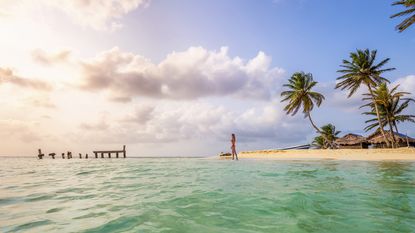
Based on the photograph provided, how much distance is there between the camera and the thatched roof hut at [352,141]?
4009cm

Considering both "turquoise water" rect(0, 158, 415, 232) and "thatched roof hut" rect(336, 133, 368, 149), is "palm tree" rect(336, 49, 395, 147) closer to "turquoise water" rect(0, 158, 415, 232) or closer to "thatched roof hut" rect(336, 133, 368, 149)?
"thatched roof hut" rect(336, 133, 368, 149)

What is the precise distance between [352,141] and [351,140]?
0.43 meters

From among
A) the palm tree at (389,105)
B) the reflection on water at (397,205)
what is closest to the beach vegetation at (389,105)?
the palm tree at (389,105)

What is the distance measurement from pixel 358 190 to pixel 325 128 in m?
52.7

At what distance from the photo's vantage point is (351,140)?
41.2m

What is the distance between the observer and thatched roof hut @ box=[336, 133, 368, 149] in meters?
40.1

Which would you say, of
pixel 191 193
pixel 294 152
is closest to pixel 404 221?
pixel 191 193

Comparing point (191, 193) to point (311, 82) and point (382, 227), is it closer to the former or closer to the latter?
point (382, 227)

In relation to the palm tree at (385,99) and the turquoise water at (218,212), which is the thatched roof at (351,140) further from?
the turquoise water at (218,212)

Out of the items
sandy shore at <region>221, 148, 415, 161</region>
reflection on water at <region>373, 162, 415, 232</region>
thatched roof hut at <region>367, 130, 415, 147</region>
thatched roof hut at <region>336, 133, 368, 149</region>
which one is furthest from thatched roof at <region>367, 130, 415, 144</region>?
reflection on water at <region>373, 162, 415, 232</region>

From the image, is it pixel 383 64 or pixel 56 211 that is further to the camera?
pixel 383 64

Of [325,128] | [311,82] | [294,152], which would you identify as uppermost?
[311,82]

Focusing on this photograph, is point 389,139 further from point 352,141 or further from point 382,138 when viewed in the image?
point 352,141

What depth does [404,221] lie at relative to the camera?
3469mm
